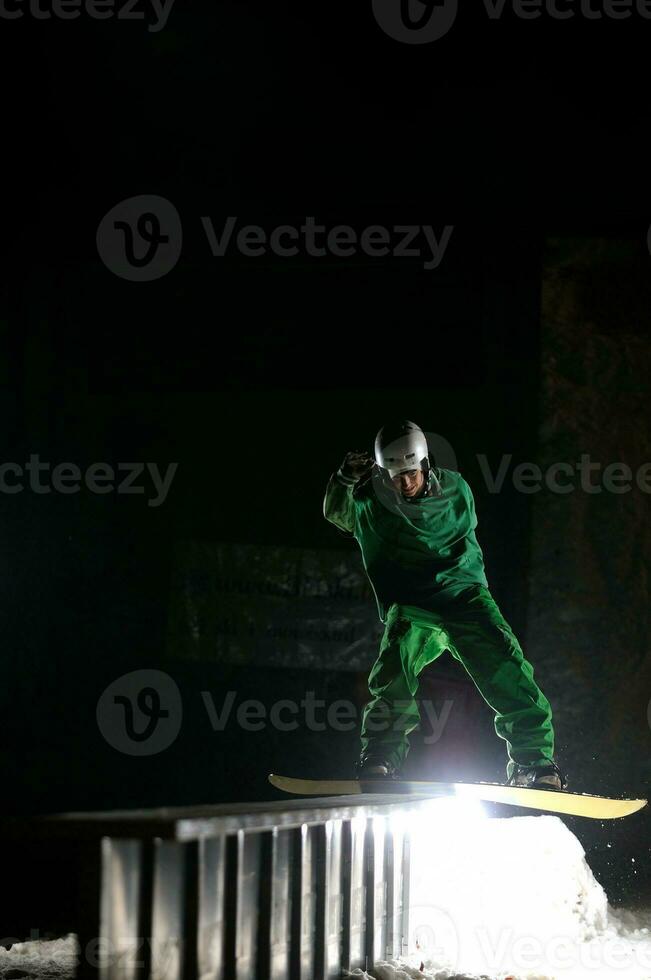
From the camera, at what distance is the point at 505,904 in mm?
6059

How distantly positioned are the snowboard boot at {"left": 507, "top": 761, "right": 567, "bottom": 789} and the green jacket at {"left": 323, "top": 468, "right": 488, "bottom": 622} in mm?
1004

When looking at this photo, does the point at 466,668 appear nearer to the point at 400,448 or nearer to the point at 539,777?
the point at 539,777

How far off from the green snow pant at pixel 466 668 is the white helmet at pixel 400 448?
2.68 ft

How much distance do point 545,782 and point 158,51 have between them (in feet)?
19.4

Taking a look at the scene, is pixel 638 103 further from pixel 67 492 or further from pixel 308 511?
pixel 67 492

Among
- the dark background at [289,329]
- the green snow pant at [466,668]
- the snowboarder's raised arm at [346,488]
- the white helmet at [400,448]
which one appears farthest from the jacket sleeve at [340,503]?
the dark background at [289,329]

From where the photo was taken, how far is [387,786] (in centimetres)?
586

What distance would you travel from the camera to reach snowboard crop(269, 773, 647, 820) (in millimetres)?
5598

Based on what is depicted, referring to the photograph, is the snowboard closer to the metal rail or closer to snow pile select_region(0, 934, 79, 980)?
the metal rail

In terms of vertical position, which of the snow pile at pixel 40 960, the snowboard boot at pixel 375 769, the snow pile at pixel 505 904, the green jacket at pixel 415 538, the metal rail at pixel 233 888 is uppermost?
the green jacket at pixel 415 538

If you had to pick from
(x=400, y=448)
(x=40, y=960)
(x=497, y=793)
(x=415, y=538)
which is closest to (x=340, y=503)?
(x=415, y=538)

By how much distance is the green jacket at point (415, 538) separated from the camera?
5934mm

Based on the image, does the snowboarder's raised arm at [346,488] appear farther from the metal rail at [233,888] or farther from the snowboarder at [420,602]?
the metal rail at [233,888]


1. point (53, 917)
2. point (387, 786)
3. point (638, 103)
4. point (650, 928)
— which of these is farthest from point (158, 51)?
point (650, 928)
